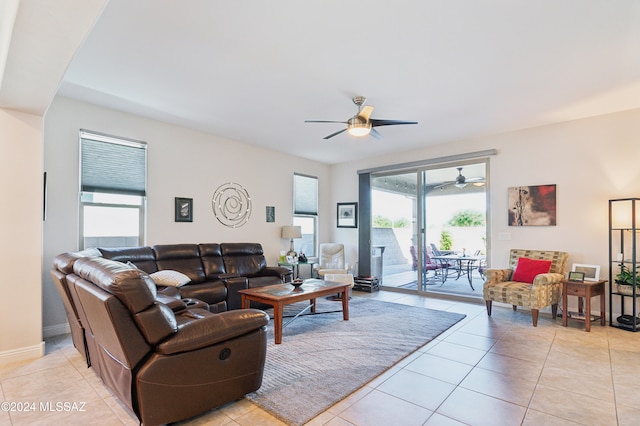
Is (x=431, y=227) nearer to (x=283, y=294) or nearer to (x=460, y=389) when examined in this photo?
(x=283, y=294)

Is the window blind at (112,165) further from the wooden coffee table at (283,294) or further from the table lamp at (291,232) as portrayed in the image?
the table lamp at (291,232)

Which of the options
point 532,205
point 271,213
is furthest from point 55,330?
point 532,205

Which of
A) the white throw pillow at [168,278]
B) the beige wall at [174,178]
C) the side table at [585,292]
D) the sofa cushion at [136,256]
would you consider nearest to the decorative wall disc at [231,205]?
the beige wall at [174,178]

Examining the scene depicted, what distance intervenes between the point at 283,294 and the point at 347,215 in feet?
12.6

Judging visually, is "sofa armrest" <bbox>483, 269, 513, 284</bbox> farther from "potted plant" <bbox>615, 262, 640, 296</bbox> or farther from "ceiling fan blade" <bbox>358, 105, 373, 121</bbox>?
"ceiling fan blade" <bbox>358, 105, 373, 121</bbox>

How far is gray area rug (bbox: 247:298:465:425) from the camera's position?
2316 mm

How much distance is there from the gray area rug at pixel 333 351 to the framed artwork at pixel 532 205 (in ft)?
6.21

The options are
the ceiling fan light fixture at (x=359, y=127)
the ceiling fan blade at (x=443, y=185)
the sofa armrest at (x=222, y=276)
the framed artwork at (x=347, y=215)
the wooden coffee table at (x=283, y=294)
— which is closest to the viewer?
Answer: the wooden coffee table at (x=283, y=294)

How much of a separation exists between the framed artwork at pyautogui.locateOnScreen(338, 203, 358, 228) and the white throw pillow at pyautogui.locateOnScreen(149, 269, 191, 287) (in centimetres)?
399

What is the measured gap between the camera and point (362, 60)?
3000mm

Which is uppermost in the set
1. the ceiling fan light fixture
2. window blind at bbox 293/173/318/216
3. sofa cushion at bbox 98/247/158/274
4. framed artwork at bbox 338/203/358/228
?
the ceiling fan light fixture

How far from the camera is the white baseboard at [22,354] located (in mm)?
2973

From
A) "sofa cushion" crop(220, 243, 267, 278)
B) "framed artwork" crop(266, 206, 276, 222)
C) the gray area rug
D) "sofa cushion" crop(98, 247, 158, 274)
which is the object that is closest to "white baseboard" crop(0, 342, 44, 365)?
"sofa cushion" crop(98, 247, 158, 274)

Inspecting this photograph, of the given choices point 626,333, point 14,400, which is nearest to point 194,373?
point 14,400
